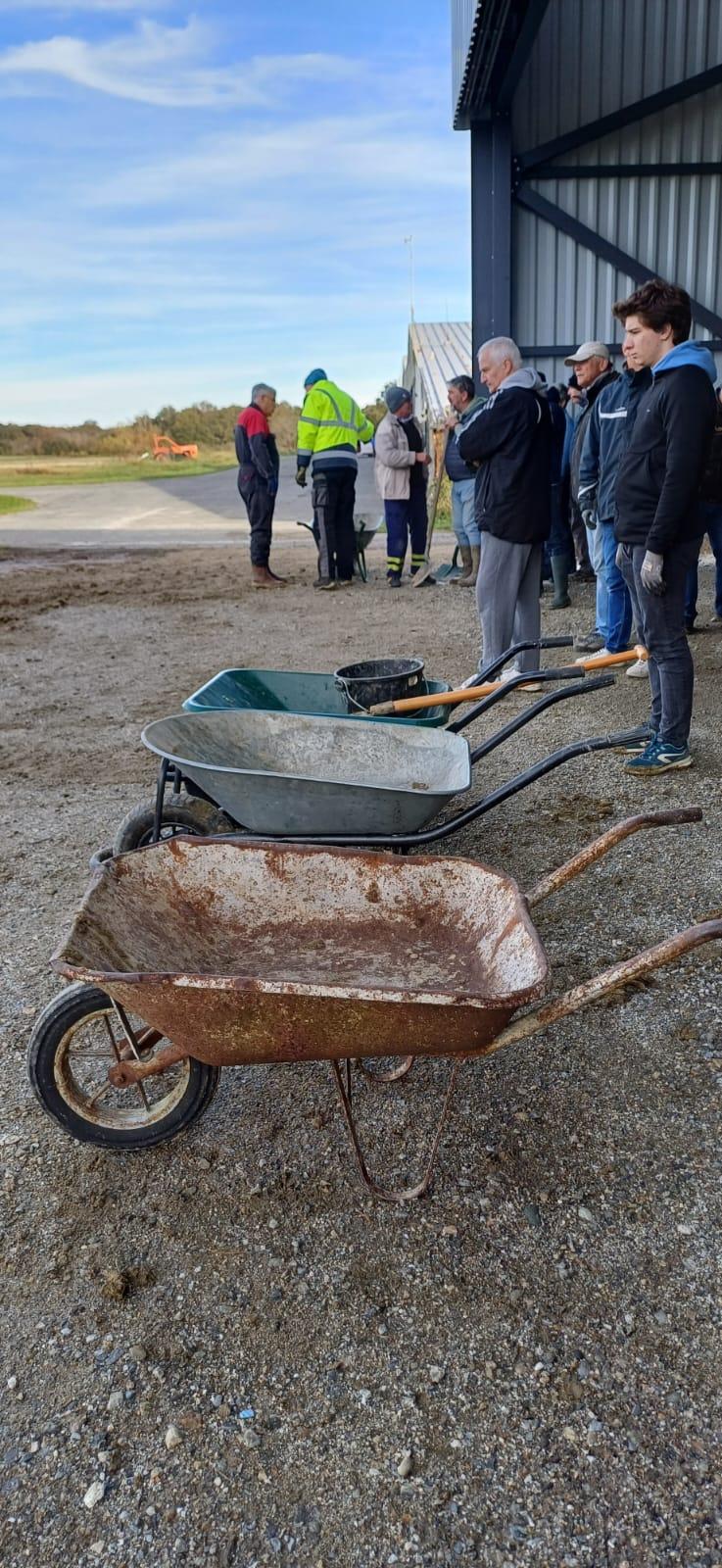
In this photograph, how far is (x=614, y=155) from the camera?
9594 millimetres

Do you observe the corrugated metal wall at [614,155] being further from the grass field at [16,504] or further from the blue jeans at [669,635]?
the grass field at [16,504]

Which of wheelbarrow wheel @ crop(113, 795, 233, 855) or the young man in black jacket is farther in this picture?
the young man in black jacket

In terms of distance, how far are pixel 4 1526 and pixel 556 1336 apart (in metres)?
0.98

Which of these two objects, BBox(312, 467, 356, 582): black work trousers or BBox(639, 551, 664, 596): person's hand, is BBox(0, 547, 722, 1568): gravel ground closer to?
BBox(639, 551, 664, 596): person's hand

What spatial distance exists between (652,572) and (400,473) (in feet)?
22.1

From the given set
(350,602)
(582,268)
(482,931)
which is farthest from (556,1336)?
(582,268)

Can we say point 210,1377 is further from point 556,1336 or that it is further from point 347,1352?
point 556,1336

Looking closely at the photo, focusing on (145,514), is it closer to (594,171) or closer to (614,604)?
(594,171)

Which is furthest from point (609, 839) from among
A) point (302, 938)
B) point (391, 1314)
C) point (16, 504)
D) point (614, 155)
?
point (16, 504)

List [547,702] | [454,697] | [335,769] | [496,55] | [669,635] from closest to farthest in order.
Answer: [547,702], [335,769], [454,697], [669,635], [496,55]

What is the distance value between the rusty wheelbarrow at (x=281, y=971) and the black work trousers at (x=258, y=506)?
853 cm

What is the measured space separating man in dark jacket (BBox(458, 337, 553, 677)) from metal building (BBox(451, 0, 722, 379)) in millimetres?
4847

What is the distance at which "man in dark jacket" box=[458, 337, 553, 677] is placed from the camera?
17.3 ft

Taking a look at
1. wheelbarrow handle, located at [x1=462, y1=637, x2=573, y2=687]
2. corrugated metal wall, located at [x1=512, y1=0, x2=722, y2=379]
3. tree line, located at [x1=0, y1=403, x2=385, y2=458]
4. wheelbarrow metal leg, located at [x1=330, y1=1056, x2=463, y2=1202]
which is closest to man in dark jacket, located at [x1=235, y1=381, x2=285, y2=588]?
corrugated metal wall, located at [x1=512, y1=0, x2=722, y2=379]
